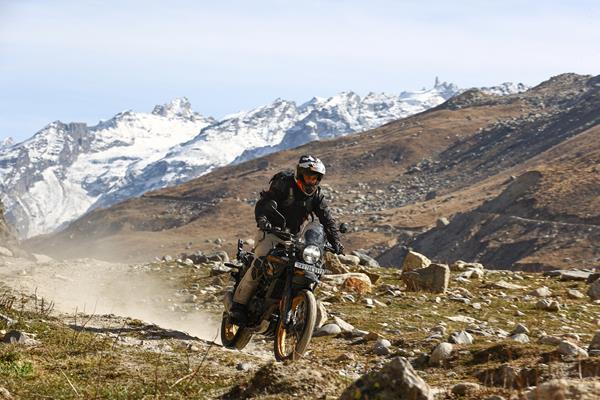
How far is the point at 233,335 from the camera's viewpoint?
1323 centimetres

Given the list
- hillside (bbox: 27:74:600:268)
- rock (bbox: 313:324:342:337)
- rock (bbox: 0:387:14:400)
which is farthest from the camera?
hillside (bbox: 27:74:600:268)

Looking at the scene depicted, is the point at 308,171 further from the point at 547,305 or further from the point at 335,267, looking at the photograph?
the point at 335,267

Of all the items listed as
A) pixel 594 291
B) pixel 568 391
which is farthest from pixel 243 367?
pixel 594 291

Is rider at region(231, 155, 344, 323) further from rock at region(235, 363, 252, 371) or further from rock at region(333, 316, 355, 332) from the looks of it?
rock at region(333, 316, 355, 332)

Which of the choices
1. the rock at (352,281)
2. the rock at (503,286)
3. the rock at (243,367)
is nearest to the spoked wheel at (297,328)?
the rock at (243,367)

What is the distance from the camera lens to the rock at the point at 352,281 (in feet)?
65.6

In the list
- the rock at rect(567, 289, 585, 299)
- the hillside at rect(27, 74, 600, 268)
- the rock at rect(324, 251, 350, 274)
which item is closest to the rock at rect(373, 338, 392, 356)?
the rock at rect(567, 289, 585, 299)

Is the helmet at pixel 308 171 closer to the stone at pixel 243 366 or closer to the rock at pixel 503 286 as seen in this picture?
the stone at pixel 243 366

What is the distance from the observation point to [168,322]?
17.7 m

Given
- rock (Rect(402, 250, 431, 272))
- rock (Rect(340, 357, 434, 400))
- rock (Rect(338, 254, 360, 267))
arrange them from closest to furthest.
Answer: rock (Rect(340, 357, 434, 400)), rock (Rect(402, 250, 431, 272)), rock (Rect(338, 254, 360, 267))

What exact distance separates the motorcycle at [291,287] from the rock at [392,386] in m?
3.85

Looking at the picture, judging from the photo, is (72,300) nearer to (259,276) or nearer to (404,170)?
(259,276)

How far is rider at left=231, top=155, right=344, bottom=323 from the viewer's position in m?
11.9

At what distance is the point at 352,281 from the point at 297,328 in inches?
366
